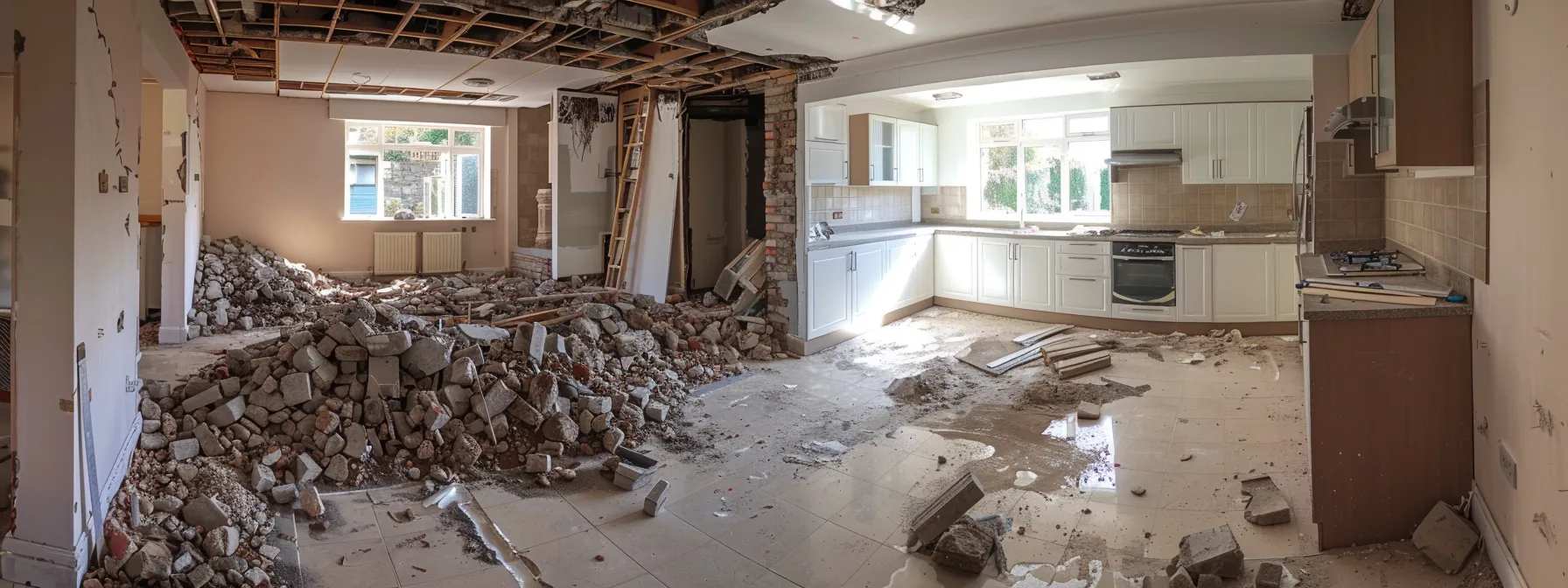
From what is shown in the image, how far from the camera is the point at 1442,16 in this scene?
296cm

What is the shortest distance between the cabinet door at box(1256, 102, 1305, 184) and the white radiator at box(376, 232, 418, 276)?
953 centimetres

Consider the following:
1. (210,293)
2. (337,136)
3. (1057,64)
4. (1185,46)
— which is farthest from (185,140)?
(1185,46)

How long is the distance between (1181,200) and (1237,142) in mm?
778

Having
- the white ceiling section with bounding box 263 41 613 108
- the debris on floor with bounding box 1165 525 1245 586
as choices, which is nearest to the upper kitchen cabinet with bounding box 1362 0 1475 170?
the debris on floor with bounding box 1165 525 1245 586

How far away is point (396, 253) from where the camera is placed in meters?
10.3

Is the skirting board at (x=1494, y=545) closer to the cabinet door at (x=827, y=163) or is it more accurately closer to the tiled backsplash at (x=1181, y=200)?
the cabinet door at (x=827, y=163)

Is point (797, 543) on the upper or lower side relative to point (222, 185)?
lower

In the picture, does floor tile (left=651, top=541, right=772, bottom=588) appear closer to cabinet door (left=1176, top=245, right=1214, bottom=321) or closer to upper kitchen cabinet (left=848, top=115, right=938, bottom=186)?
upper kitchen cabinet (left=848, top=115, right=938, bottom=186)

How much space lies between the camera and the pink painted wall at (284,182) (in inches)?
368

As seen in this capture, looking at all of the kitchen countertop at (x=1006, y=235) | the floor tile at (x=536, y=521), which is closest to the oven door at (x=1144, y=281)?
the kitchen countertop at (x=1006, y=235)

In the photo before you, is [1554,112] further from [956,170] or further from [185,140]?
[185,140]

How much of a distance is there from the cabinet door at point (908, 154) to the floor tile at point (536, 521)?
5.46 meters

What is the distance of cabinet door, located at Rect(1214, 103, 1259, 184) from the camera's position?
7.20 metres

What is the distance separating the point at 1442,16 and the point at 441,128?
418 inches
